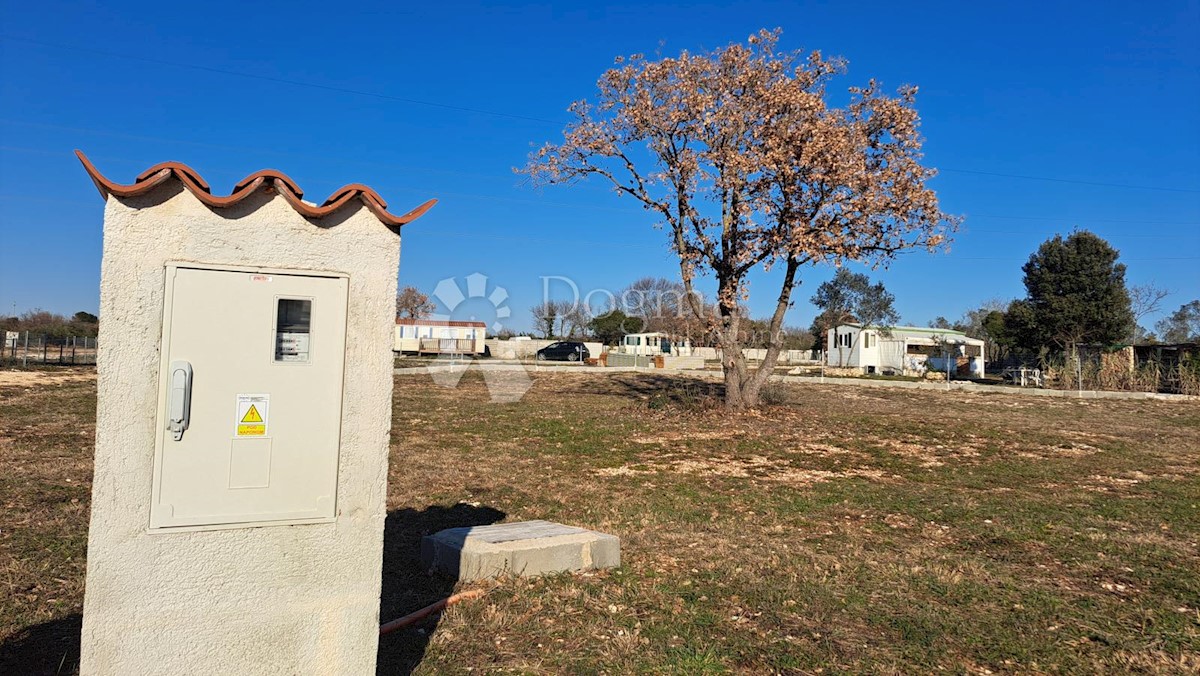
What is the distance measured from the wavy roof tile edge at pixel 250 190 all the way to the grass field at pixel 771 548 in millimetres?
2139

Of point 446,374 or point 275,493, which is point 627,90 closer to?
point 275,493

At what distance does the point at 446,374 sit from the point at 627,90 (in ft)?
57.8

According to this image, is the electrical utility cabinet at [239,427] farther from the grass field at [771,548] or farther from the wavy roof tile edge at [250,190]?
the grass field at [771,548]

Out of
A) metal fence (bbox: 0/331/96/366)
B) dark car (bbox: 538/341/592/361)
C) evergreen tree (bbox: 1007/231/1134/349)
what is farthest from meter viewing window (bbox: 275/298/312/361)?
dark car (bbox: 538/341/592/361)

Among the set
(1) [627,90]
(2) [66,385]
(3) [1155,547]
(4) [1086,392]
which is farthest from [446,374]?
(3) [1155,547]

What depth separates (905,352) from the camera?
143ft

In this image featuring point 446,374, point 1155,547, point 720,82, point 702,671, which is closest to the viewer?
point 702,671

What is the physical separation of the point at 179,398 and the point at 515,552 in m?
2.72

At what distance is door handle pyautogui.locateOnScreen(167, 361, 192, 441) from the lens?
2662 mm

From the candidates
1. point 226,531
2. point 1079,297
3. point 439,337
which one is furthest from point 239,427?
point 439,337

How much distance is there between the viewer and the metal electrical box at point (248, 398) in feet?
8.85

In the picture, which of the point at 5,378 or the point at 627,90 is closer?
the point at 627,90

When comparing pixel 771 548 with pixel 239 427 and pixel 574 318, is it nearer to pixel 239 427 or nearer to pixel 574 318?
pixel 239 427

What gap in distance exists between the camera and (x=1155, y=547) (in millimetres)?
5949
